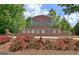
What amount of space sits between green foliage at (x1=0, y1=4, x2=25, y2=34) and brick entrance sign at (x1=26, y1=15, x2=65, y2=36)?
24cm

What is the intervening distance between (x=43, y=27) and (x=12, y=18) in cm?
71

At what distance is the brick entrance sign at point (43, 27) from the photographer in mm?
7062

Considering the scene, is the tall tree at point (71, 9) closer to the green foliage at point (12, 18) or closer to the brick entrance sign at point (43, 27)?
the brick entrance sign at point (43, 27)

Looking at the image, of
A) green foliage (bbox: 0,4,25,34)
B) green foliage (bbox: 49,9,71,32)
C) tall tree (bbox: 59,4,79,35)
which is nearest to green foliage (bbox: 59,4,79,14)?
tall tree (bbox: 59,4,79,35)

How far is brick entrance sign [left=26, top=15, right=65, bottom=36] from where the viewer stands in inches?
278

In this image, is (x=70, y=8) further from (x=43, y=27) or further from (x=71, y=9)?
(x=43, y=27)

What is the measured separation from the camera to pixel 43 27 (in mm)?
7082

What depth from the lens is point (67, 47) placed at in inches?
277

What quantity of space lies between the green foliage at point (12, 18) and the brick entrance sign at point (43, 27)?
24 centimetres

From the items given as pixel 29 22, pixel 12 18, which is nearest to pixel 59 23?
pixel 29 22
